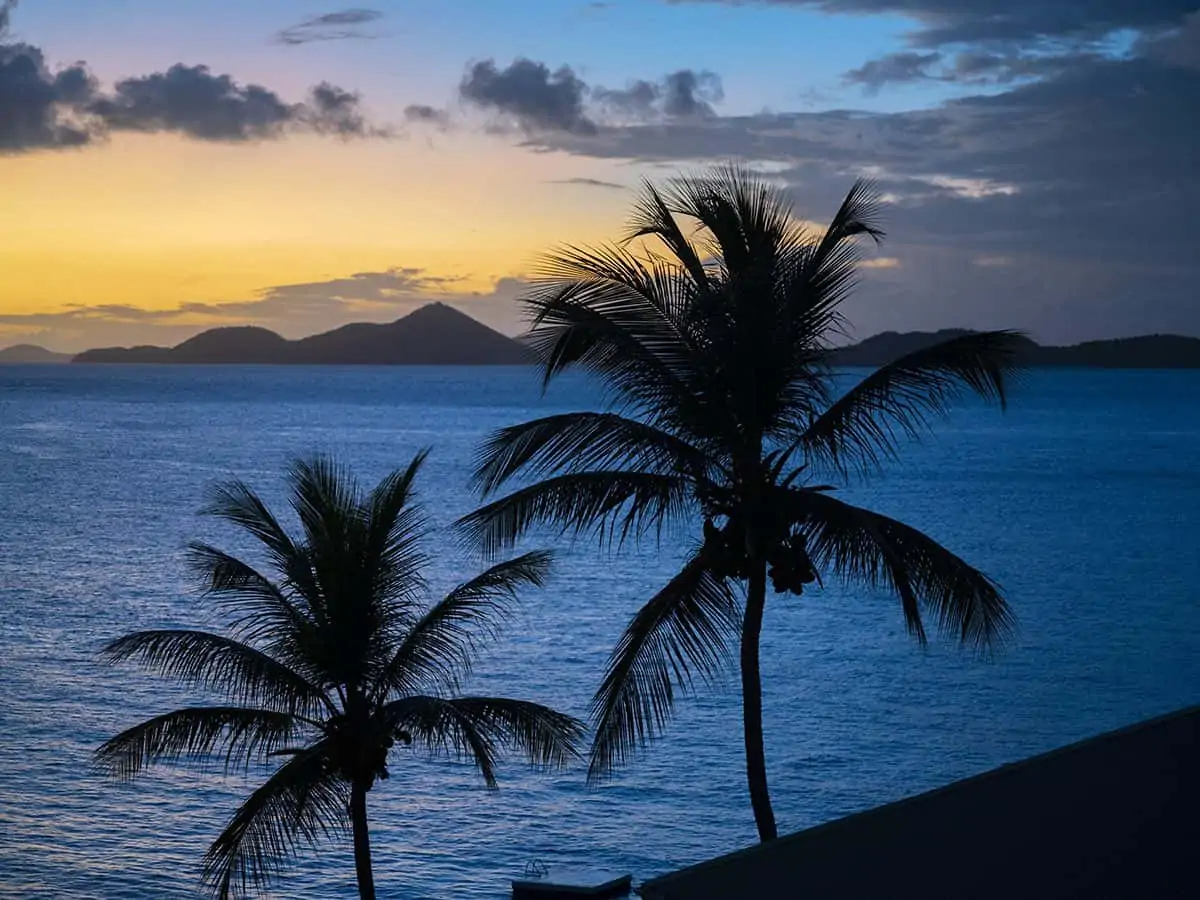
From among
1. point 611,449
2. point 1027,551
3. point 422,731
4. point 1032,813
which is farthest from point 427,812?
point 1027,551

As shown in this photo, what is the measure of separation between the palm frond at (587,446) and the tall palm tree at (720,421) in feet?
0.07

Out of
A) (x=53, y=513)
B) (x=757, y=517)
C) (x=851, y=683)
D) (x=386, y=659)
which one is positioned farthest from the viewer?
(x=53, y=513)

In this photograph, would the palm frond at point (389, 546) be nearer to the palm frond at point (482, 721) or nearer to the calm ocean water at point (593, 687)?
the palm frond at point (482, 721)

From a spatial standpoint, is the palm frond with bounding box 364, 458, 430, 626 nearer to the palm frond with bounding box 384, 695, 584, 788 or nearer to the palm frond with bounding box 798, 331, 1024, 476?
the palm frond with bounding box 384, 695, 584, 788

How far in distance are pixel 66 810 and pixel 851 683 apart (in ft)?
98.9

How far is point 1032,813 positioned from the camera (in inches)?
354

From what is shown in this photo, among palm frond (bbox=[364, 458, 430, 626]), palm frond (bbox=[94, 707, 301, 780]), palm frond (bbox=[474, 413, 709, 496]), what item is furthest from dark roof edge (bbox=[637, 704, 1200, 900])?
palm frond (bbox=[94, 707, 301, 780])

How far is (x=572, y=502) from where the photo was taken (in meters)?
14.9

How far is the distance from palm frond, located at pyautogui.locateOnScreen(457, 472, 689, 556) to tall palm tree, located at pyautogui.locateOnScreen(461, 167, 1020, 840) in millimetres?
24

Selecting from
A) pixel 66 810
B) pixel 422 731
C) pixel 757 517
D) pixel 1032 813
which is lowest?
pixel 66 810

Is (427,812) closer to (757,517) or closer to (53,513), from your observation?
(757,517)

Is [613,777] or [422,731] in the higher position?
[422,731]

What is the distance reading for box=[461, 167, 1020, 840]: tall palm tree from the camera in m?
14.6

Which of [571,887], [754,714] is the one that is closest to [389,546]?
[754,714]
